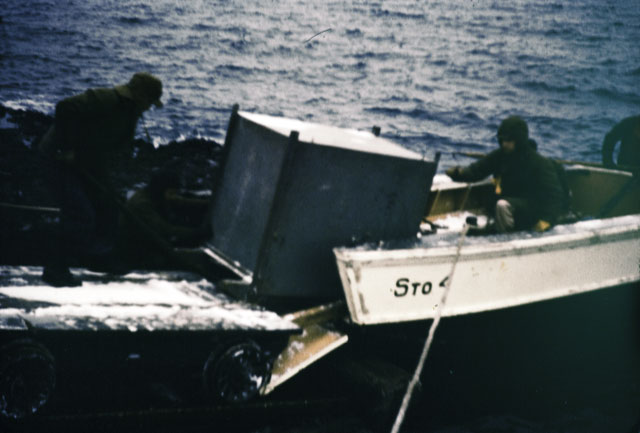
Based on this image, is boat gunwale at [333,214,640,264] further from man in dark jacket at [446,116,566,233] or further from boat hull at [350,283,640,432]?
boat hull at [350,283,640,432]

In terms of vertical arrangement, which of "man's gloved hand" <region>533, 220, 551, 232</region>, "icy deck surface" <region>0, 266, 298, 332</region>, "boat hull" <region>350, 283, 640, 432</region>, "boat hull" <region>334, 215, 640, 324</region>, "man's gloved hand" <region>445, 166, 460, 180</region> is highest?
"man's gloved hand" <region>445, 166, 460, 180</region>

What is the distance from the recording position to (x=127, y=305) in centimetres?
462

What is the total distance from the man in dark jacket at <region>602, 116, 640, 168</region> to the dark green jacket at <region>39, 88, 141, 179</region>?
6.44 m

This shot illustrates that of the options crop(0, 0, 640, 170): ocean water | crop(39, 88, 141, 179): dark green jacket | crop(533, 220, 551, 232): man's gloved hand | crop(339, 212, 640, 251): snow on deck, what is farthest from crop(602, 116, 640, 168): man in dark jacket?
crop(39, 88, 141, 179): dark green jacket

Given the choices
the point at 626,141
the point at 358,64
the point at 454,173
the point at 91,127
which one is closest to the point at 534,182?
the point at 454,173

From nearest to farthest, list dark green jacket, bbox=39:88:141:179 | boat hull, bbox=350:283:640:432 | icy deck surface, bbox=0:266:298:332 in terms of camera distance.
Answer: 1. icy deck surface, bbox=0:266:298:332
2. dark green jacket, bbox=39:88:141:179
3. boat hull, bbox=350:283:640:432

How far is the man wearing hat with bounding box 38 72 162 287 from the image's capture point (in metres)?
4.66

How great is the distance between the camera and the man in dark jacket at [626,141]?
8.45 m

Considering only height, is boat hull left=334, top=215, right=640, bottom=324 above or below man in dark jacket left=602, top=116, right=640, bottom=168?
below

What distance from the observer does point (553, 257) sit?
20.5 ft

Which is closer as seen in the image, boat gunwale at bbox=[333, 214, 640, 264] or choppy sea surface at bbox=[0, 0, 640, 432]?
boat gunwale at bbox=[333, 214, 640, 264]

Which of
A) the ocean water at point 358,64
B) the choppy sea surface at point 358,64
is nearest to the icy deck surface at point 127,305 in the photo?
the ocean water at point 358,64

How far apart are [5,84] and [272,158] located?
19.3 metres

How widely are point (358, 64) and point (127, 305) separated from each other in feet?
94.7
